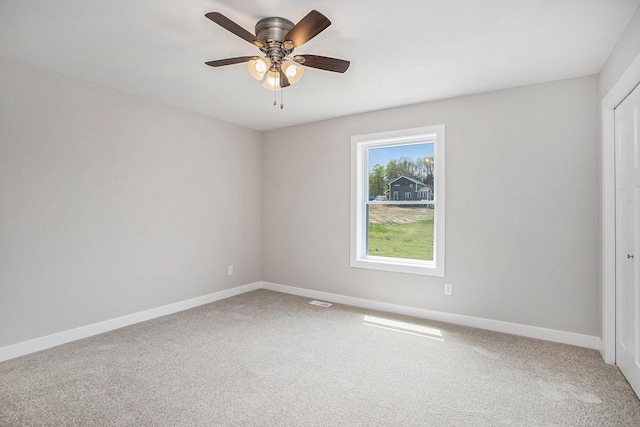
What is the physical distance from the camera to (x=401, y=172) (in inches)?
161

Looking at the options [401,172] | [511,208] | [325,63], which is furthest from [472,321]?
[325,63]

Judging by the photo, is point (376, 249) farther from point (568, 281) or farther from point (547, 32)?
point (547, 32)

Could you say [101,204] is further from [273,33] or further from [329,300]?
[329,300]

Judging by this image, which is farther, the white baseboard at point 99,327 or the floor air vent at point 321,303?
the floor air vent at point 321,303

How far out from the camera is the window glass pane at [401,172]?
3.90m

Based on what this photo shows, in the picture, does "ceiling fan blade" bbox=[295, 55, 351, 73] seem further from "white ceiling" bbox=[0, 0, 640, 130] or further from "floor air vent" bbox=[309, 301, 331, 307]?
"floor air vent" bbox=[309, 301, 331, 307]

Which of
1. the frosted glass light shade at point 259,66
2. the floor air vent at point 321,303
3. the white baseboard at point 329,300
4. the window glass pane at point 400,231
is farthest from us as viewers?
the floor air vent at point 321,303

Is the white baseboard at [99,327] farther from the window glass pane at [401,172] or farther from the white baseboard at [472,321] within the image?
the window glass pane at [401,172]

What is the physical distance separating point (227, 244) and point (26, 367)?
245 centimetres

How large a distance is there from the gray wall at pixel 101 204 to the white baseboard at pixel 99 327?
6 centimetres

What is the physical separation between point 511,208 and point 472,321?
1.27m

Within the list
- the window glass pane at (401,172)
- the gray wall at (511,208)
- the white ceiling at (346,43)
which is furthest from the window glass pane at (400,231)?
the white ceiling at (346,43)

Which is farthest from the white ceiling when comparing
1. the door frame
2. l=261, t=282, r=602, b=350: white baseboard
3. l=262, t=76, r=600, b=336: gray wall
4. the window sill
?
l=261, t=282, r=602, b=350: white baseboard

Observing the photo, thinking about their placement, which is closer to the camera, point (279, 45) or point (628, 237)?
point (279, 45)
